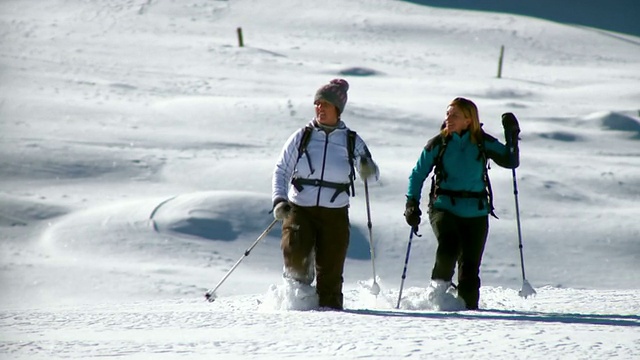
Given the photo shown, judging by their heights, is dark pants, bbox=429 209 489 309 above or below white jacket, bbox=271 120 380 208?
below

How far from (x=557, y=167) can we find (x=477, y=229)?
1014 centimetres

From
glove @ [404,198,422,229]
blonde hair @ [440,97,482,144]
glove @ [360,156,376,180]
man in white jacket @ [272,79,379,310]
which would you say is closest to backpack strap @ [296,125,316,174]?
man in white jacket @ [272,79,379,310]

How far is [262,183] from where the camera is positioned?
47.1 ft

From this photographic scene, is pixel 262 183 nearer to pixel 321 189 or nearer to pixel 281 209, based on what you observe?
pixel 321 189

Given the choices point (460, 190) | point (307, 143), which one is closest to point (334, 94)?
point (307, 143)

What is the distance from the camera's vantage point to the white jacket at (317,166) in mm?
6086

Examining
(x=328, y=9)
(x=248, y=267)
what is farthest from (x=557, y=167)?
(x=328, y=9)

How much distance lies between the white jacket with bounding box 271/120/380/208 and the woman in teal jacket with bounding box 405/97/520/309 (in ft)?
1.48

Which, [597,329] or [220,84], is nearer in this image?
[597,329]

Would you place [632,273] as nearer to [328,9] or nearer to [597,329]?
[597,329]

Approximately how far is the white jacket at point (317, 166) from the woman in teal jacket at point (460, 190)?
45cm

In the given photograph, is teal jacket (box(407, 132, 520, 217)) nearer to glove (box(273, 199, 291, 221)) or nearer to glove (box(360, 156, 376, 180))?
glove (box(360, 156, 376, 180))

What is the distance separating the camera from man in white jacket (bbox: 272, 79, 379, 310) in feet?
20.0

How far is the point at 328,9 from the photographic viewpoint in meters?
37.5
